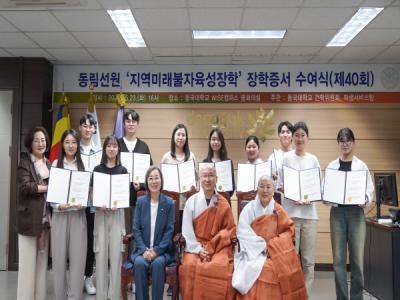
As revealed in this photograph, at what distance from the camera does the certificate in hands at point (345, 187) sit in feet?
12.0

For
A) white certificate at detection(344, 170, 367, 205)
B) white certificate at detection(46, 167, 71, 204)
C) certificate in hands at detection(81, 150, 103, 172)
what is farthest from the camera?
certificate in hands at detection(81, 150, 103, 172)

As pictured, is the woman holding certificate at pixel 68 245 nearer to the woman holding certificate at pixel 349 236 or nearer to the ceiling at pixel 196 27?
the ceiling at pixel 196 27

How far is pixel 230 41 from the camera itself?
17.3 ft

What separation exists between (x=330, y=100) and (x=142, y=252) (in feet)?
13.5

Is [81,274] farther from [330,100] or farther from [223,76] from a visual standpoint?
[330,100]

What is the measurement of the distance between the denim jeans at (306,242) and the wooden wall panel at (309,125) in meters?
2.33

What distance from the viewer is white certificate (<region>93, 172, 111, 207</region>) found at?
3.60m

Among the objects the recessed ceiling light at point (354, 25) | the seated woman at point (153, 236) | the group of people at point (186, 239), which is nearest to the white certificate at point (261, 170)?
the group of people at point (186, 239)

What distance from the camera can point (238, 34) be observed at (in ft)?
16.6

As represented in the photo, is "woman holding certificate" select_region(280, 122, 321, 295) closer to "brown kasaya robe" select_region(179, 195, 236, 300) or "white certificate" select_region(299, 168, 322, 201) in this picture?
"white certificate" select_region(299, 168, 322, 201)

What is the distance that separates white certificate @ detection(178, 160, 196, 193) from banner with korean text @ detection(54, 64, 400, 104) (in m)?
2.44

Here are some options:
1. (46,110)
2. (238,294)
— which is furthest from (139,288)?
(46,110)


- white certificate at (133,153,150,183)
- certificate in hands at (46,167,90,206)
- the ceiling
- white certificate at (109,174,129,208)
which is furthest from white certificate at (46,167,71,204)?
the ceiling

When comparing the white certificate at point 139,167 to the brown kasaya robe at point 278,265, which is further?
the white certificate at point 139,167
